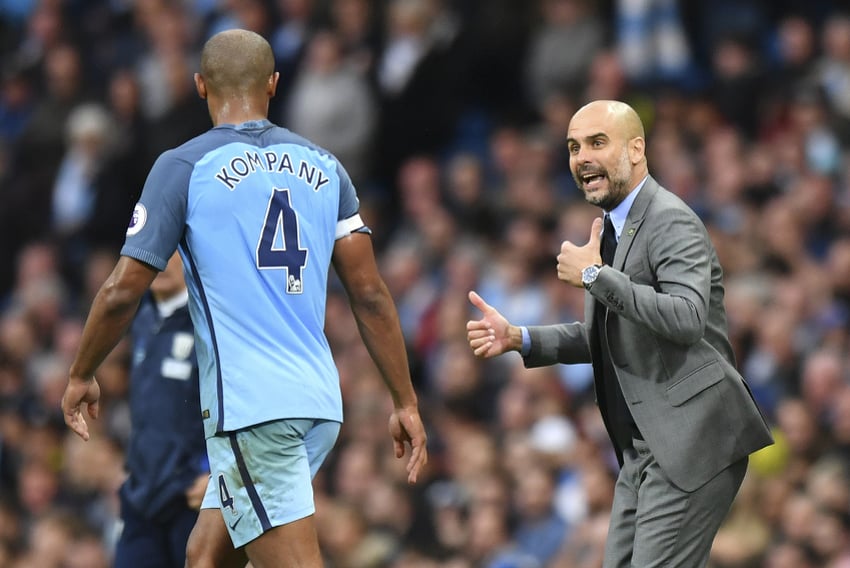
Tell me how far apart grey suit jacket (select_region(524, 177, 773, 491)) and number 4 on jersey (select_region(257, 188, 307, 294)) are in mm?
1098

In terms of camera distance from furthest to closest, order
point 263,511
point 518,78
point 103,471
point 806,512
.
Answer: point 518,78
point 103,471
point 806,512
point 263,511

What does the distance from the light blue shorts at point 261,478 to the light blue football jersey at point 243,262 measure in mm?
64

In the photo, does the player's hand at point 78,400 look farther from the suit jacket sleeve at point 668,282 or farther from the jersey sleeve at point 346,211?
the suit jacket sleeve at point 668,282

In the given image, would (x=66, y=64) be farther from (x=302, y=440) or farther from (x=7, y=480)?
(x=302, y=440)

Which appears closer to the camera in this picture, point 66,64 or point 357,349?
point 357,349

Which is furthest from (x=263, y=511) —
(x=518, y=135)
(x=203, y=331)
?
(x=518, y=135)

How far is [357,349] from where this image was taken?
13023 mm

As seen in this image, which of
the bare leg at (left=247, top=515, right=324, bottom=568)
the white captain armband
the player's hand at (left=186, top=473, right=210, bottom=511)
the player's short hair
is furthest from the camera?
the player's hand at (left=186, top=473, right=210, bottom=511)

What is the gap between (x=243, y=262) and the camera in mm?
5742

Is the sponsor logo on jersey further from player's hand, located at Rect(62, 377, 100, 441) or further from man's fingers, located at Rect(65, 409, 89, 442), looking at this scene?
man's fingers, located at Rect(65, 409, 89, 442)

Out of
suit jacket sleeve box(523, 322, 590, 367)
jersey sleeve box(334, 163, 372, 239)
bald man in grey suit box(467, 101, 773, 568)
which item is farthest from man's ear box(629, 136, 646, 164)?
jersey sleeve box(334, 163, 372, 239)

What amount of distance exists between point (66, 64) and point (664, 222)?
11.5 metres

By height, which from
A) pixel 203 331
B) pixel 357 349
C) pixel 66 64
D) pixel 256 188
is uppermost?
pixel 66 64

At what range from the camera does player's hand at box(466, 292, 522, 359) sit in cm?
629
